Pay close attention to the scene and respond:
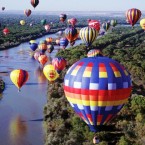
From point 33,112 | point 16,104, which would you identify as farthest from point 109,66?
point 16,104

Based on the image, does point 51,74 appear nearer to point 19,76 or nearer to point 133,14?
point 19,76

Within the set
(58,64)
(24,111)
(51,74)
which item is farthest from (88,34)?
(24,111)

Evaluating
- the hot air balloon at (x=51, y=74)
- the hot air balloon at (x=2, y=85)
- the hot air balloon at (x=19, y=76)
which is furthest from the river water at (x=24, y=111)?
the hot air balloon at (x=19, y=76)
